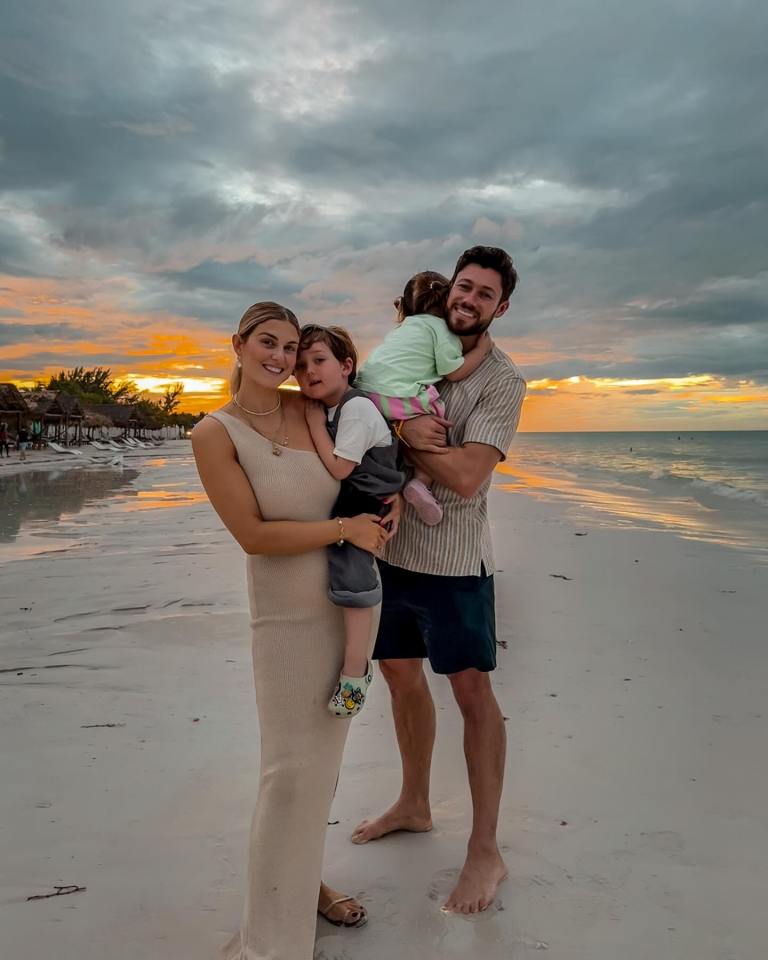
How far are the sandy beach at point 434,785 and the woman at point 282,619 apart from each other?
357mm

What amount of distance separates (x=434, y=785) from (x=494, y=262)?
230 cm

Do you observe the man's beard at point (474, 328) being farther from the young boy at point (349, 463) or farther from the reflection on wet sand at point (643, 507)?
the reflection on wet sand at point (643, 507)

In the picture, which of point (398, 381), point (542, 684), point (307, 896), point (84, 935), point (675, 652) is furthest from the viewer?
point (675, 652)

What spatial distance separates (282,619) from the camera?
7.16 ft

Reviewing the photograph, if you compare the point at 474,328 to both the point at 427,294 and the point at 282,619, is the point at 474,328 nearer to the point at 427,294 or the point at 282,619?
the point at 427,294

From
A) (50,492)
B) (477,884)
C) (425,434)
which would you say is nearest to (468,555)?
(425,434)

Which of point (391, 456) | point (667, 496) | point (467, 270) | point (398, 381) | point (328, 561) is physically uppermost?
point (467, 270)

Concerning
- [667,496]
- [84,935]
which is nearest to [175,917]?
[84,935]

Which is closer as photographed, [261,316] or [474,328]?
[261,316]

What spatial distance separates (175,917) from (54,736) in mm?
1581

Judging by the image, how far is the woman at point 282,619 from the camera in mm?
2121

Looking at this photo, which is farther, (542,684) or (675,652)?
(675,652)

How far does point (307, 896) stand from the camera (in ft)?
7.14

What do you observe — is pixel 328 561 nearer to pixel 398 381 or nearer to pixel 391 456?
pixel 391 456
